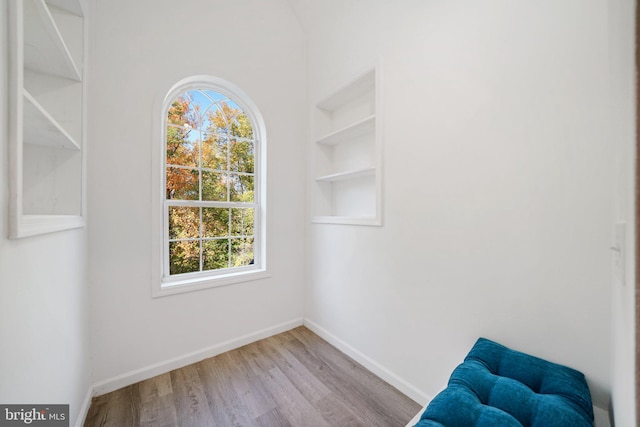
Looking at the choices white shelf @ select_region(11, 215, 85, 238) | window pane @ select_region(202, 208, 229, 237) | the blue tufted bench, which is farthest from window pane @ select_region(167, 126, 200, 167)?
the blue tufted bench

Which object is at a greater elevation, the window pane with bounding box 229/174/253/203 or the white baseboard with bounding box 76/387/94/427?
the window pane with bounding box 229/174/253/203

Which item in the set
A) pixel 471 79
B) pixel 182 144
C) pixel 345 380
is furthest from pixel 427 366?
pixel 182 144

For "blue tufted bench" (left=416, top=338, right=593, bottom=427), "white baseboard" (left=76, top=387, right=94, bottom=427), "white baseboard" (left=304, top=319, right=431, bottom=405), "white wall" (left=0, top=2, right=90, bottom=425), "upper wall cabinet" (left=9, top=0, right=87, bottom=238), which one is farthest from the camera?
"white baseboard" (left=304, top=319, right=431, bottom=405)

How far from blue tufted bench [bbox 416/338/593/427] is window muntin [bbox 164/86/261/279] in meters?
1.98

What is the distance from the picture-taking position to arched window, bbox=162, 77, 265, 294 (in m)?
2.08

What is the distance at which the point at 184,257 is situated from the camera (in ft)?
7.00

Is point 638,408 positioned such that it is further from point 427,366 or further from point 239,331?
point 239,331

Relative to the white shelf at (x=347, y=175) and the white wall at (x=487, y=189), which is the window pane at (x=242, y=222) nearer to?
the white shelf at (x=347, y=175)

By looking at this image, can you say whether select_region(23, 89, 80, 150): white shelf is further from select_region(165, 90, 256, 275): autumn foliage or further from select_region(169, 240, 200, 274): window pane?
select_region(169, 240, 200, 274): window pane

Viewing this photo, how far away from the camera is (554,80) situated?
109 cm

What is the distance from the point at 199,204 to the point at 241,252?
634 mm

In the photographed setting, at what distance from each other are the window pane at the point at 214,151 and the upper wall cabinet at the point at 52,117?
2.79ft

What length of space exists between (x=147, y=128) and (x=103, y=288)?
3.97 ft

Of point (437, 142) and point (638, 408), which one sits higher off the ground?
point (437, 142)
